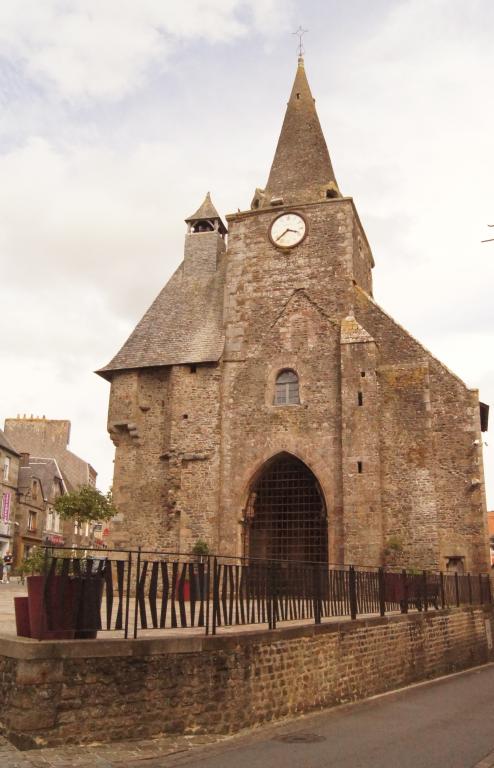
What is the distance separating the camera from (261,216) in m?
22.8

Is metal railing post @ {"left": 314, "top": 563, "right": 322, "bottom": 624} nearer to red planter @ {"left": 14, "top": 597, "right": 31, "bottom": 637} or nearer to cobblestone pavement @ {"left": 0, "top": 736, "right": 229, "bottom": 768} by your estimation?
cobblestone pavement @ {"left": 0, "top": 736, "right": 229, "bottom": 768}

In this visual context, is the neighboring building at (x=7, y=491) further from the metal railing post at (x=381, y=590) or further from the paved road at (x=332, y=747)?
the paved road at (x=332, y=747)

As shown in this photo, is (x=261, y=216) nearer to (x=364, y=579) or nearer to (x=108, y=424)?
(x=108, y=424)

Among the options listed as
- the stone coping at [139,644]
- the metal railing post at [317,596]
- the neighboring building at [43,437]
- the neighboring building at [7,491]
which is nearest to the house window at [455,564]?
the metal railing post at [317,596]

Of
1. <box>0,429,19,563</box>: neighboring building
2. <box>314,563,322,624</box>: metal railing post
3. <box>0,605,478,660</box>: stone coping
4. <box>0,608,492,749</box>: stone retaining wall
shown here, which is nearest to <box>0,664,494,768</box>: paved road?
<box>0,608,492,749</box>: stone retaining wall

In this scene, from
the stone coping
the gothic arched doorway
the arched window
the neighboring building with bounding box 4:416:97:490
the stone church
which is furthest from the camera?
the neighboring building with bounding box 4:416:97:490

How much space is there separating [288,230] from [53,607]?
17.3 meters

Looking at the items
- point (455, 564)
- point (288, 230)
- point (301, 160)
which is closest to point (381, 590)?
point (455, 564)

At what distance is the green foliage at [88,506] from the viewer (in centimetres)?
2084

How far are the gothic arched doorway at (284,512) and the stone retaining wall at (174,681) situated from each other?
9450 mm

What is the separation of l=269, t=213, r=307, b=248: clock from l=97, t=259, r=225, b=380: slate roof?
232cm

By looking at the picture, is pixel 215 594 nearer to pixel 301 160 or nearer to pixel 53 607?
pixel 53 607

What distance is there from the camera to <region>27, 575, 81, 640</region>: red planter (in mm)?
6738

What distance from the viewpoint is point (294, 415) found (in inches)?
794
